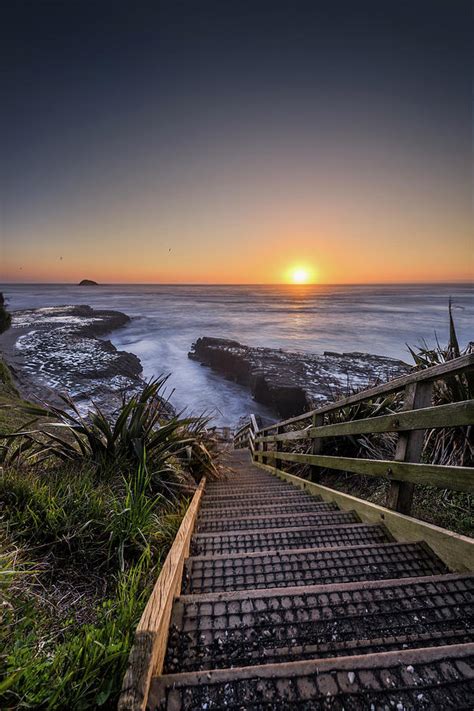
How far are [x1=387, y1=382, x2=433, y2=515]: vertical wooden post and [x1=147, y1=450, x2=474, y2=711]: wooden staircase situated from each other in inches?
9.4

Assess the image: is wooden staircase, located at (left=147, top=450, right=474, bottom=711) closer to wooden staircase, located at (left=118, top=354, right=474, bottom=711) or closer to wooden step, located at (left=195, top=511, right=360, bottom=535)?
wooden staircase, located at (left=118, top=354, right=474, bottom=711)

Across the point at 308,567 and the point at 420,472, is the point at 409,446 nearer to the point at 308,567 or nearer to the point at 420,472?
the point at 420,472

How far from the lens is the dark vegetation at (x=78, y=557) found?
118 cm

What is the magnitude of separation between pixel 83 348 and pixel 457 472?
75.0ft

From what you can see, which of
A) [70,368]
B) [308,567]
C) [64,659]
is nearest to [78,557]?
[64,659]

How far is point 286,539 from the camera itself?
2451mm

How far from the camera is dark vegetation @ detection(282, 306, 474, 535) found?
2.73 meters

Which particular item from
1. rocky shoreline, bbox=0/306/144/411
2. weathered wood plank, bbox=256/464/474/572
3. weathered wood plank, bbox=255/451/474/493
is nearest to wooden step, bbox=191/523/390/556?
weathered wood plank, bbox=256/464/474/572

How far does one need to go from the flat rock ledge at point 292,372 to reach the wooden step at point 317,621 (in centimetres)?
1192

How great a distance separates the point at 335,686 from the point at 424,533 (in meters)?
1.28

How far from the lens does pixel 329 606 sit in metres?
1.52

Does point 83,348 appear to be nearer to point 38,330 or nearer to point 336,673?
point 38,330

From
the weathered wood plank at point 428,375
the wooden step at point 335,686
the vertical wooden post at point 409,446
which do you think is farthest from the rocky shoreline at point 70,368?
the wooden step at point 335,686

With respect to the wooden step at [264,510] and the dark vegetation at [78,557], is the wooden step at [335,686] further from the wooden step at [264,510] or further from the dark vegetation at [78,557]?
the wooden step at [264,510]
